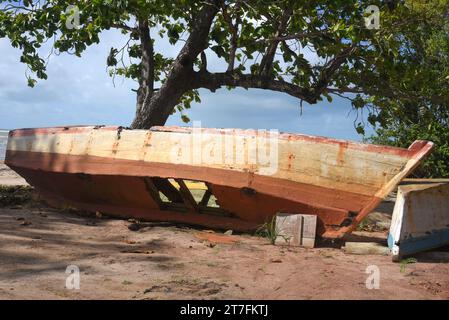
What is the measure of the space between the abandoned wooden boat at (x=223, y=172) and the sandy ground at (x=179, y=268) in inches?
17.3

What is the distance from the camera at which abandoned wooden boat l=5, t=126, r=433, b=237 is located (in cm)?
524

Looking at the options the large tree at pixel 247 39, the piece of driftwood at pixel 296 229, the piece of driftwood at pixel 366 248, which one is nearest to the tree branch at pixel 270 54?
the large tree at pixel 247 39

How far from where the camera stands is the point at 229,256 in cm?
466

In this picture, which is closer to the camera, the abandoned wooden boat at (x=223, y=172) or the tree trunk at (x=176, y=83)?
the abandoned wooden boat at (x=223, y=172)

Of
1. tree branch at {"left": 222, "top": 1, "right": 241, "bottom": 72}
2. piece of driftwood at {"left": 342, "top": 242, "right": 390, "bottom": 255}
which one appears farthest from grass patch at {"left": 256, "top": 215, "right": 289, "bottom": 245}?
tree branch at {"left": 222, "top": 1, "right": 241, "bottom": 72}

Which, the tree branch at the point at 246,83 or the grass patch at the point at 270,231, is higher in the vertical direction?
the tree branch at the point at 246,83

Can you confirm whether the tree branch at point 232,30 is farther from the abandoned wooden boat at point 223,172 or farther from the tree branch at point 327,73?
the abandoned wooden boat at point 223,172

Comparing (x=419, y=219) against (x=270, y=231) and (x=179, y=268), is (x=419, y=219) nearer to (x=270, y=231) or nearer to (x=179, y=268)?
(x=270, y=231)

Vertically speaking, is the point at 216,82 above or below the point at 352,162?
above

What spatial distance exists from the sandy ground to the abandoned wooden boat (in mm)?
439

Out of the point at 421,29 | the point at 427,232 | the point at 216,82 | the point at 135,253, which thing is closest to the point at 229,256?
the point at 135,253

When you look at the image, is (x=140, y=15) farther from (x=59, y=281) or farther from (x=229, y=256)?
(x=59, y=281)

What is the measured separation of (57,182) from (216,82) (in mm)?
3883

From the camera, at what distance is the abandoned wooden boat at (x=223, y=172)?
524 centimetres
